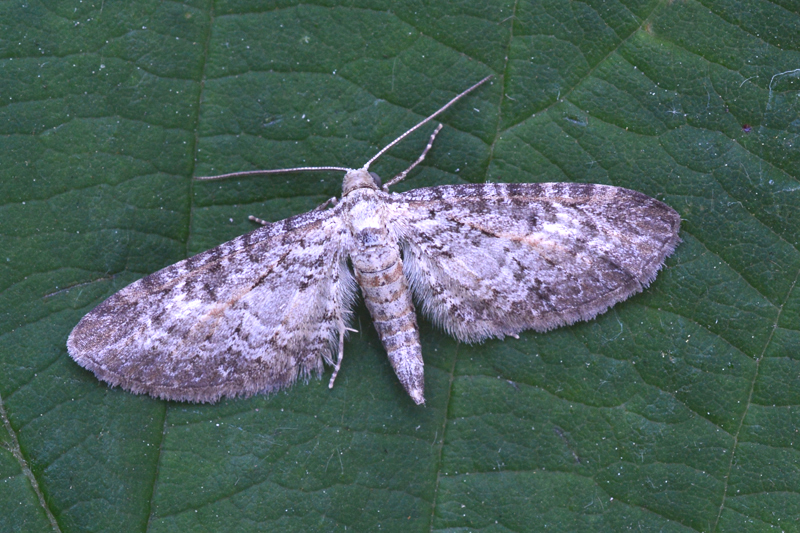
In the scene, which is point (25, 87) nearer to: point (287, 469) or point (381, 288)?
point (381, 288)

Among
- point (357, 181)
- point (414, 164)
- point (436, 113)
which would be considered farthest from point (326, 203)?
point (436, 113)

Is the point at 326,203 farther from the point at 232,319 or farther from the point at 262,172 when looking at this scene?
the point at 232,319

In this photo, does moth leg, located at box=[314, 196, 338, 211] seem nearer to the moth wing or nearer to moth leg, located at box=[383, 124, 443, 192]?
the moth wing

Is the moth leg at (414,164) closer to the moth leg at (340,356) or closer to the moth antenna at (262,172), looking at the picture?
the moth antenna at (262,172)

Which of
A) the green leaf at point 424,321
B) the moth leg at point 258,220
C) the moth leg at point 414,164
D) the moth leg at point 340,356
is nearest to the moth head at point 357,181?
the moth leg at point 414,164

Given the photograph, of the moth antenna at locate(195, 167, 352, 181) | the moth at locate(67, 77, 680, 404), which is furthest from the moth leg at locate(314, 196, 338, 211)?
the moth antenna at locate(195, 167, 352, 181)

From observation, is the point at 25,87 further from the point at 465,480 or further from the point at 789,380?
the point at 789,380

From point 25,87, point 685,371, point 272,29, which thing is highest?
point 272,29

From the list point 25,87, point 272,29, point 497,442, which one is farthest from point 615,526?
point 25,87

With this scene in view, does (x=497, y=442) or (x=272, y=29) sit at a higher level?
(x=272, y=29)
